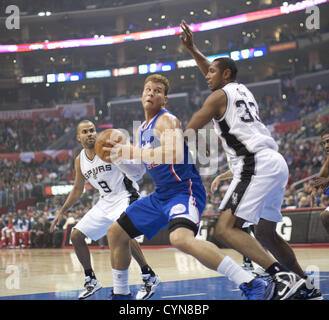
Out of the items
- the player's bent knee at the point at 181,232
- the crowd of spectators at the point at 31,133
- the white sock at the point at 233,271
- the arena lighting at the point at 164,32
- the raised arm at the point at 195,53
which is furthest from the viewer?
the crowd of spectators at the point at 31,133

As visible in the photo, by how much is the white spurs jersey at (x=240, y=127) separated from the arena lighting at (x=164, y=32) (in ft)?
103

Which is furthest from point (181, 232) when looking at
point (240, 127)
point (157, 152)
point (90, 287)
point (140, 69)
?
point (140, 69)

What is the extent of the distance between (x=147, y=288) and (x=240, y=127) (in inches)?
92.4

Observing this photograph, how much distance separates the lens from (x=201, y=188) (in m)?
5.02

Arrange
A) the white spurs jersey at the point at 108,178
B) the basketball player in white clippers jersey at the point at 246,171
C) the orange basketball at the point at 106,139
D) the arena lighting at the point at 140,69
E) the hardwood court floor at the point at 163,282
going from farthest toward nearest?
the arena lighting at the point at 140,69 < the white spurs jersey at the point at 108,178 < the hardwood court floor at the point at 163,282 < the orange basketball at the point at 106,139 < the basketball player in white clippers jersey at the point at 246,171

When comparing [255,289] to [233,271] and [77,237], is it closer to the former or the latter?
[233,271]

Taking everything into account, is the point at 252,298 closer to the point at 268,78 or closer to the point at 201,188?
the point at 201,188

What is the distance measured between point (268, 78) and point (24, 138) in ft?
60.6

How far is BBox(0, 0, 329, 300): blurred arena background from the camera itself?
29.6m

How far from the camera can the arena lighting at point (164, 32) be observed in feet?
116

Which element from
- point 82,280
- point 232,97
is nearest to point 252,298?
point 232,97

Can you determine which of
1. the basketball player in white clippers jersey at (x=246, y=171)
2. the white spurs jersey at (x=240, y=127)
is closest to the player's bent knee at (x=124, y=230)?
the basketball player in white clippers jersey at (x=246, y=171)

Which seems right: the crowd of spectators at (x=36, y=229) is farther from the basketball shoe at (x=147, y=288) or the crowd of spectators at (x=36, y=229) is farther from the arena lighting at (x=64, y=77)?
the arena lighting at (x=64, y=77)

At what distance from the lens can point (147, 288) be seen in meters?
5.92
